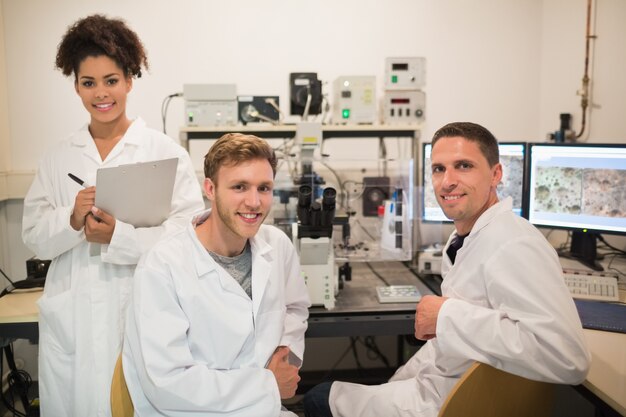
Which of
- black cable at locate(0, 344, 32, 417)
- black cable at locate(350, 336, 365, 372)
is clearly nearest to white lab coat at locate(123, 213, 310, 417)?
black cable at locate(0, 344, 32, 417)

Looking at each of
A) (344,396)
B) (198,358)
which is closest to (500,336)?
(344,396)

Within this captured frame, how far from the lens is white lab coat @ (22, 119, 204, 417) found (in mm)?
1552

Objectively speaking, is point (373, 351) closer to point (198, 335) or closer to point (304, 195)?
point (304, 195)

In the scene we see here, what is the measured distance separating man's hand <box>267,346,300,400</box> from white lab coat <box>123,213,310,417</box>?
3cm

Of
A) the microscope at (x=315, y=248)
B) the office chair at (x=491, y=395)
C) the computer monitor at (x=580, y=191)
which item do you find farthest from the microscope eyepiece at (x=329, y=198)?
the computer monitor at (x=580, y=191)

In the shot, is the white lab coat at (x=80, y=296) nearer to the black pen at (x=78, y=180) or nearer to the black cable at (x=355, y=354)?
the black pen at (x=78, y=180)

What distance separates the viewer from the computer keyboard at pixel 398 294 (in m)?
1.89

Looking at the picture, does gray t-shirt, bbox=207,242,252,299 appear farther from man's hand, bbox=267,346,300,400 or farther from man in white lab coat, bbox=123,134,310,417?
man's hand, bbox=267,346,300,400

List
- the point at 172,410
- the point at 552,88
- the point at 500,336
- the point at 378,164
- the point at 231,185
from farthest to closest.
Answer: the point at 552,88
the point at 378,164
the point at 231,185
the point at 172,410
the point at 500,336

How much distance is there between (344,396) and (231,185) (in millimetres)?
735

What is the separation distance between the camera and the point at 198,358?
1322 millimetres

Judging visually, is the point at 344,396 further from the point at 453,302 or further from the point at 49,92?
the point at 49,92

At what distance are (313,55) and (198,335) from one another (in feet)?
6.34

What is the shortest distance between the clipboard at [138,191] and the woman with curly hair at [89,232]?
0.12ft
